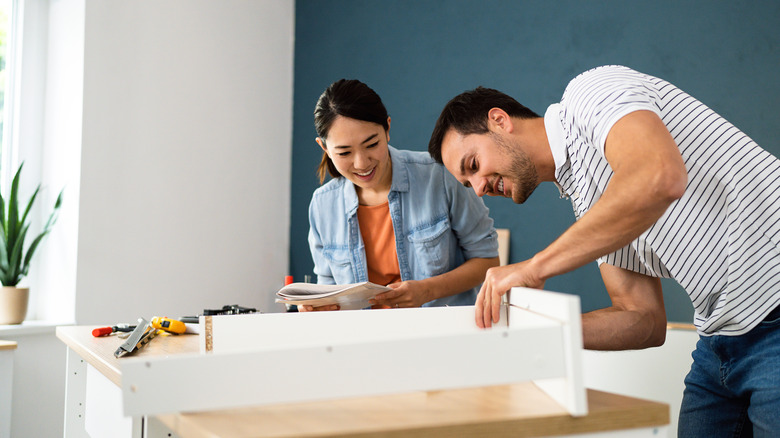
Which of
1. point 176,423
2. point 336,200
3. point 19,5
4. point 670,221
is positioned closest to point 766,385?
point 670,221

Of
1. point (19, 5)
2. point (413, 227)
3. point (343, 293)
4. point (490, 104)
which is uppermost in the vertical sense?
point (19, 5)

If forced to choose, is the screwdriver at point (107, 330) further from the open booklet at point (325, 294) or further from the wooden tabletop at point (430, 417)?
the wooden tabletop at point (430, 417)

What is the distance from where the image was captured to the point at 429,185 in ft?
6.44

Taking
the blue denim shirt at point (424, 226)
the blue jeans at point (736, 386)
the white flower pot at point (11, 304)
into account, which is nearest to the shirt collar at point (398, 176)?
the blue denim shirt at point (424, 226)

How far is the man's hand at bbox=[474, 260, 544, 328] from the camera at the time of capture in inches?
41.4

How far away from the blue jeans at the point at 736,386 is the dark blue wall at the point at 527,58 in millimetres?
1176

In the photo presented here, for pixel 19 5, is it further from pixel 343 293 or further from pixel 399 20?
pixel 343 293

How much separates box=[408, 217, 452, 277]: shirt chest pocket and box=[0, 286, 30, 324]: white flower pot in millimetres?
1946

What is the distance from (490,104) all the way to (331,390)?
0.90 meters

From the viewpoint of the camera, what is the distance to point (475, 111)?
1.46 m

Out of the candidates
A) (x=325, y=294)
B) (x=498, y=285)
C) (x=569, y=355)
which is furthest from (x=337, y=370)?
(x=325, y=294)

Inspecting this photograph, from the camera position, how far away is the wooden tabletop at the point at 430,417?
723mm

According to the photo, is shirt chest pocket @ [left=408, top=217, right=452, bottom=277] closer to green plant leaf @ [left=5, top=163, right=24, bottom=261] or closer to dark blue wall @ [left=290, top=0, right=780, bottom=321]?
dark blue wall @ [left=290, top=0, right=780, bottom=321]

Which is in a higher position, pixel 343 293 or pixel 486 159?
pixel 486 159
